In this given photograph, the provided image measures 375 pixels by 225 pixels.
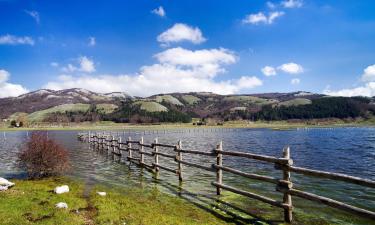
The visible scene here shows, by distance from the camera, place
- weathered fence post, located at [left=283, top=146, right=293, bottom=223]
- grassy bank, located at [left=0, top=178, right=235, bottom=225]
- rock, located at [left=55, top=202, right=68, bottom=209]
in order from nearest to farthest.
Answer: grassy bank, located at [left=0, top=178, right=235, bottom=225] → weathered fence post, located at [left=283, top=146, right=293, bottom=223] → rock, located at [left=55, top=202, right=68, bottom=209]

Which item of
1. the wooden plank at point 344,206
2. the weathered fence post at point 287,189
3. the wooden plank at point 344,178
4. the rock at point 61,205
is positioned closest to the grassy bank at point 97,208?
the rock at point 61,205

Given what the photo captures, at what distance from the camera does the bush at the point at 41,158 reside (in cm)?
2047

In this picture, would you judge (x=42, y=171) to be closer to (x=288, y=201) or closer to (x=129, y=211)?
(x=129, y=211)

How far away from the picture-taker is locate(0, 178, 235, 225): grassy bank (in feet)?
34.5

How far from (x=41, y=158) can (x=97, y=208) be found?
33.4 feet

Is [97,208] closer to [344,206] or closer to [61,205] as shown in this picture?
[61,205]

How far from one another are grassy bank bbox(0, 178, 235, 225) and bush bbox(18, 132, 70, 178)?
4.83 metres

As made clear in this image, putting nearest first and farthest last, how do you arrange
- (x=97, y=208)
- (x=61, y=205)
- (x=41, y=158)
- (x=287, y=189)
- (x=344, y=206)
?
1. (x=344, y=206)
2. (x=287, y=189)
3. (x=61, y=205)
4. (x=97, y=208)
5. (x=41, y=158)

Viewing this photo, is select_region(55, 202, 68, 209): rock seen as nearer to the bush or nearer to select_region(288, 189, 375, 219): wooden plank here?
select_region(288, 189, 375, 219): wooden plank

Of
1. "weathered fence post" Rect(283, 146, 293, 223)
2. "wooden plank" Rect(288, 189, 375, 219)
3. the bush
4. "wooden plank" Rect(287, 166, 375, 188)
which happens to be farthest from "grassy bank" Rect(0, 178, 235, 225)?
the bush

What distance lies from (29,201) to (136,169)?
12.2 meters

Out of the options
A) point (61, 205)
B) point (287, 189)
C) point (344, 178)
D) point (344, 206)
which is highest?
point (344, 178)

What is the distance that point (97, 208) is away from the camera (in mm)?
12172

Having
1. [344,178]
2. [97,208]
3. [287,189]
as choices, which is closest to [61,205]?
[97,208]
